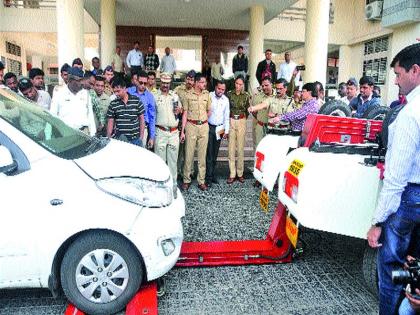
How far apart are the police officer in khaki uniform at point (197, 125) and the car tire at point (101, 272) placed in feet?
12.2

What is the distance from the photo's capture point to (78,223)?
8.86 ft

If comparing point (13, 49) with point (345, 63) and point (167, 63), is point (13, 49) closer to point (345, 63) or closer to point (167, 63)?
point (167, 63)

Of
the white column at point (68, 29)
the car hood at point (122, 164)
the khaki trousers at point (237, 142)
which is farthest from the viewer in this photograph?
the white column at point (68, 29)

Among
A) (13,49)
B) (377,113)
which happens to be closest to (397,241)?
(377,113)

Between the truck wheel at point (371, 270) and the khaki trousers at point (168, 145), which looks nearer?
the truck wheel at point (371, 270)

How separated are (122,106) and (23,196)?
2.94 meters

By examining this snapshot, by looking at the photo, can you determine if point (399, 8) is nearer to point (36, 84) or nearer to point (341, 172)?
point (36, 84)

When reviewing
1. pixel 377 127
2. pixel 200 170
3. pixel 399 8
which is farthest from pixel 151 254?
pixel 399 8

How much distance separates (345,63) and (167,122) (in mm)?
15129

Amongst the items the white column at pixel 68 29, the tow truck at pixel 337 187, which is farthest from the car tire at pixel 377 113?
the white column at pixel 68 29

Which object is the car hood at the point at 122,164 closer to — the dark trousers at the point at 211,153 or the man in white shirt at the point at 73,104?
the man in white shirt at the point at 73,104

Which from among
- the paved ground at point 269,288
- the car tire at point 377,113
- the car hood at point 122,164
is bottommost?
the paved ground at point 269,288

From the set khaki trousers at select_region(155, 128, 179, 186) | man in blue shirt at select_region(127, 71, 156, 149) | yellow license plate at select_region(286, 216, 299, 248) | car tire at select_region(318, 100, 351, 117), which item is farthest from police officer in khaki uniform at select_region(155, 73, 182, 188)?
yellow license plate at select_region(286, 216, 299, 248)

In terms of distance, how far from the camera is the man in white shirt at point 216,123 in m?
6.79
